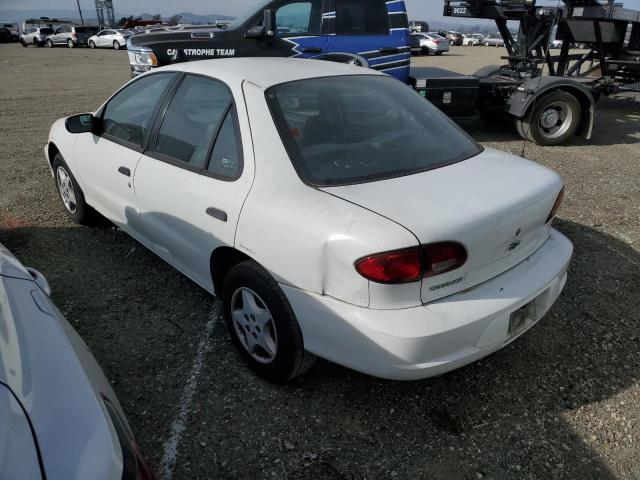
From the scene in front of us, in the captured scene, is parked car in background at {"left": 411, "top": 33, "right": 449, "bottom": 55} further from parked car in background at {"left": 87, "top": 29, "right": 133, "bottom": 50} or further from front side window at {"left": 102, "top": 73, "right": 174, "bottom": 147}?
front side window at {"left": 102, "top": 73, "right": 174, "bottom": 147}

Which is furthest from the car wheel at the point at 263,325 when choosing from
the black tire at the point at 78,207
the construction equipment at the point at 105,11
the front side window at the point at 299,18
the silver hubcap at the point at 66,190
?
the construction equipment at the point at 105,11

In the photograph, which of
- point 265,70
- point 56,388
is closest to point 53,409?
point 56,388

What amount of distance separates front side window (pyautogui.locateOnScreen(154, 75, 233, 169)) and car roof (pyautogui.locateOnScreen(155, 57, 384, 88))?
0.07 metres

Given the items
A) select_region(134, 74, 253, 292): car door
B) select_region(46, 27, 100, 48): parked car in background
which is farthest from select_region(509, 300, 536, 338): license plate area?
select_region(46, 27, 100, 48): parked car in background

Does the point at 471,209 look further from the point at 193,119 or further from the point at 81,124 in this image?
the point at 81,124

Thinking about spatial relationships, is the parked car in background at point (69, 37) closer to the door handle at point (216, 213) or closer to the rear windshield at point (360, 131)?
the rear windshield at point (360, 131)

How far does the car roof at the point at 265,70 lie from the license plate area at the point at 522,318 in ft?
5.55

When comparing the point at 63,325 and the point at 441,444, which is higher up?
the point at 63,325

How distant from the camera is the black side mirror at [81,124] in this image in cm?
358

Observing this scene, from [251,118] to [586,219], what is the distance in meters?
3.80

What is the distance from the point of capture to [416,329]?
199 cm

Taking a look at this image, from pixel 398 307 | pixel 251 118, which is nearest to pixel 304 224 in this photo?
pixel 398 307

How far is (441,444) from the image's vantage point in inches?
90.4

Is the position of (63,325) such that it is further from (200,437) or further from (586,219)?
(586,219)
